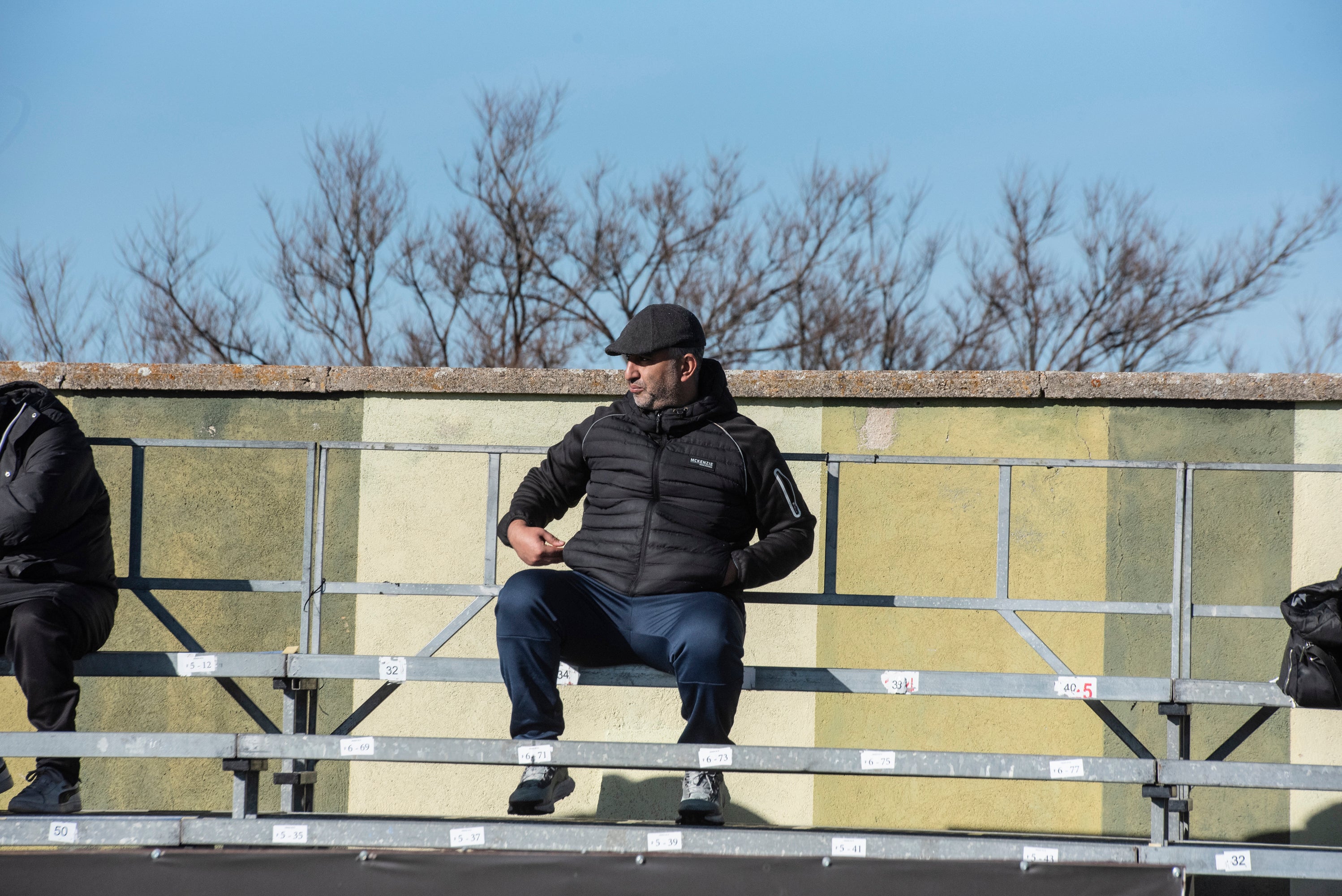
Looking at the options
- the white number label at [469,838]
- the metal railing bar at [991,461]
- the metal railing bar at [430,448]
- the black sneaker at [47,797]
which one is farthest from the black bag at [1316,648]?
the black sneaker at [47,797]

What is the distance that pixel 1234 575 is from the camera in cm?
428

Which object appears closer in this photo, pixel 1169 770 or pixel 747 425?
pixel 1169 770

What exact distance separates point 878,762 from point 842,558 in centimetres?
174

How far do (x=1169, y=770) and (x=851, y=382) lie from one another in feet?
6.96

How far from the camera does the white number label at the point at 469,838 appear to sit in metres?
2.71

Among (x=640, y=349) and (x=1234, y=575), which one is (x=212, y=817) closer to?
(x=640, y=349)

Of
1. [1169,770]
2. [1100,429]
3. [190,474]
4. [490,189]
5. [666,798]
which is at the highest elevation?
[490,189]

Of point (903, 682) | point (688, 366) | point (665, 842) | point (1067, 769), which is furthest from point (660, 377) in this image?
point (1067, 769)

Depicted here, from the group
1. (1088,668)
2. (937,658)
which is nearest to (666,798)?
(937,658)

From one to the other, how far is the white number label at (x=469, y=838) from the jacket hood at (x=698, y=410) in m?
1.26

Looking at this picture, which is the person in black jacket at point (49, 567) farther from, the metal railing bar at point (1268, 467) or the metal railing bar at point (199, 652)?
the metal railing bar at point (1268, 467)

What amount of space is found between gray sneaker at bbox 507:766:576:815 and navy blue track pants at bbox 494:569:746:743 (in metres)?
0.09

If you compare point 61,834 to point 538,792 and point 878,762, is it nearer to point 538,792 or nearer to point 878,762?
point 538,792

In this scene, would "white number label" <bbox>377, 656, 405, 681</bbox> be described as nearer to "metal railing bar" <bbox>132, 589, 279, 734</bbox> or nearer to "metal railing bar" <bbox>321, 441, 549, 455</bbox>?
"metal railing bar" <bbox>132, 589, 279, 734</bbox>
